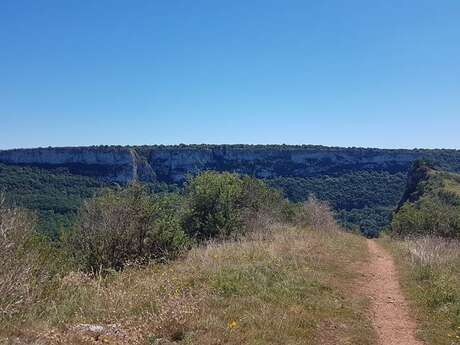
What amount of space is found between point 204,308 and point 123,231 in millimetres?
6392

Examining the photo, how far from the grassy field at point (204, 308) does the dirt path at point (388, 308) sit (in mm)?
272

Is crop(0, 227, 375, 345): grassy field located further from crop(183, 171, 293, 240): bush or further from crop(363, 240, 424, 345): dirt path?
crop(183, 171, 293, 240): bush

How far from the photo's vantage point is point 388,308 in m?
8.96

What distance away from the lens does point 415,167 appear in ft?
246

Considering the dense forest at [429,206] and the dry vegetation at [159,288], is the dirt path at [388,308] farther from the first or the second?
the dense forest at [429,206]

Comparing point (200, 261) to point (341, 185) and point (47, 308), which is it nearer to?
point (47, 308)

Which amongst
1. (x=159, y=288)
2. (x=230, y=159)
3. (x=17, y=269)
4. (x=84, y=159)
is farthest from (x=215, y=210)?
(x=230, y=159)

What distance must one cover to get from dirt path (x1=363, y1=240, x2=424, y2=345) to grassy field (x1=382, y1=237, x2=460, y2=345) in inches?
7.7

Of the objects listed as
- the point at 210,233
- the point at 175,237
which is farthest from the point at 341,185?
the point at 175,237

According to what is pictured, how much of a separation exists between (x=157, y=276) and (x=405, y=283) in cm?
612

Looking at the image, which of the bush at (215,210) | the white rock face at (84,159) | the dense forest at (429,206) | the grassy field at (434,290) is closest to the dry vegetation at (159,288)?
the grassy field at (434,290)

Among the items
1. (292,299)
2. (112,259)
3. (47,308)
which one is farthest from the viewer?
(112,259)

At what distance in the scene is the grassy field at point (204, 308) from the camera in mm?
5891

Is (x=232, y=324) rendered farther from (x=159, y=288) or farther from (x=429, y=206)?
(x=429, y=206)
